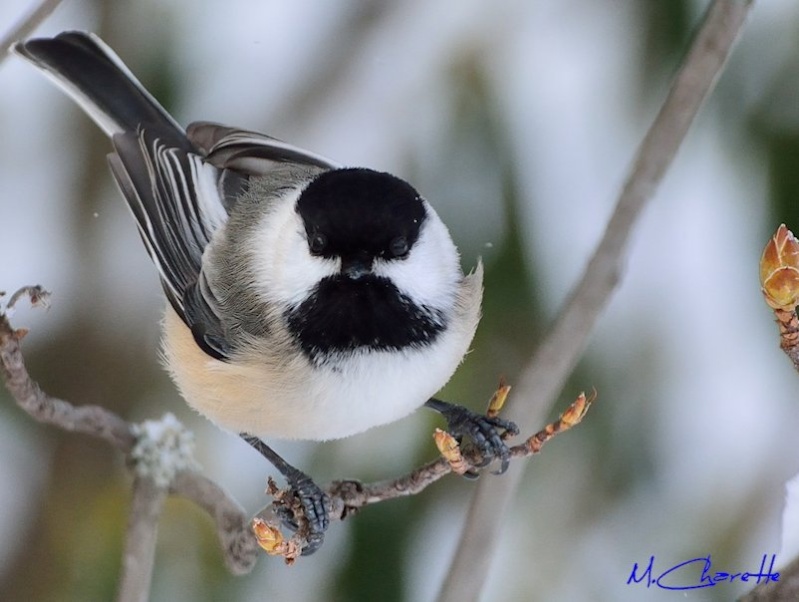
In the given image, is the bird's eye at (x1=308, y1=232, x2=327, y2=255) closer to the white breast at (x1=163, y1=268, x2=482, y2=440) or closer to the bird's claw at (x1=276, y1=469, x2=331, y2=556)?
the white breast at (x1=163, y1=268, x2=482, y2=440)

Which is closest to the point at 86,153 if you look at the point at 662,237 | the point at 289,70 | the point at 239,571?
the point at 289,70

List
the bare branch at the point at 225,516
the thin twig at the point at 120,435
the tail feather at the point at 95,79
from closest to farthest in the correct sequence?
1. the thin twig at the point at 120,435
2. the bare branch at the point at 225,516
3. the tail feather at the point at 95,79

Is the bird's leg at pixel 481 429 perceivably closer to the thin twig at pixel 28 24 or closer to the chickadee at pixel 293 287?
the chickadee at pixel 293 287

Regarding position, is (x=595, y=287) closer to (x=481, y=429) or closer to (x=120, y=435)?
(x=481, y=429)

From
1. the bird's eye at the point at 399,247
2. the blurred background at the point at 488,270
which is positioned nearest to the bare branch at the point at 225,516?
the blurred background at the point at 488,270

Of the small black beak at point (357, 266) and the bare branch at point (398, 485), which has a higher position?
the small black beak at point (357, 266)

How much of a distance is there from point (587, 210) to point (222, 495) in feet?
2.26

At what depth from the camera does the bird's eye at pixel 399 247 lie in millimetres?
751

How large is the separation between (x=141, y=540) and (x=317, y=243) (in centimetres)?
45

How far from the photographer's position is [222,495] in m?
0.97

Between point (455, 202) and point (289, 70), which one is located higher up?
point (289, 70)

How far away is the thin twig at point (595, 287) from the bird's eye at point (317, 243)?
0.32m

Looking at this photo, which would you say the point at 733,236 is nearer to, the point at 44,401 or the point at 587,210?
the point at 587,210

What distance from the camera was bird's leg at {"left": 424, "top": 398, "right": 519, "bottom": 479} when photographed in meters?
0.84
